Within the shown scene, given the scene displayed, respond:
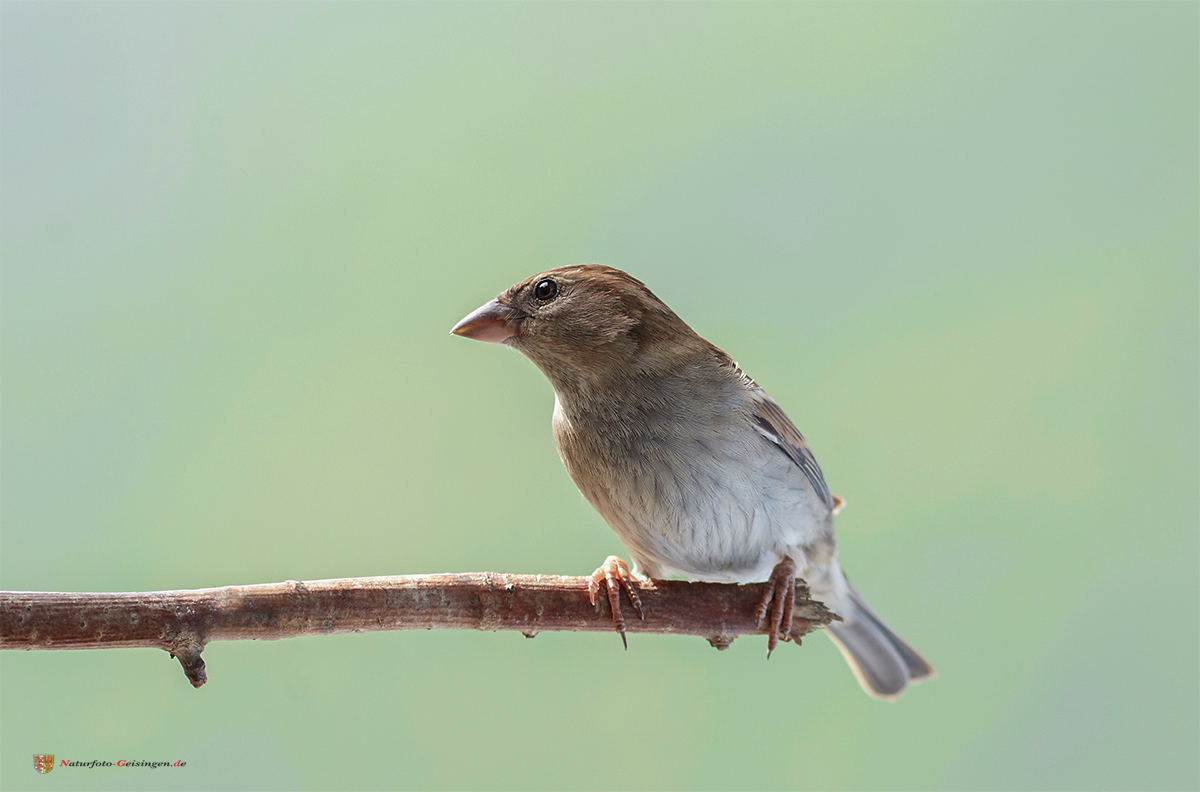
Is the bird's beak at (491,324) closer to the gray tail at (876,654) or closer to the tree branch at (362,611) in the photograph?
the tree branch at (362,611)

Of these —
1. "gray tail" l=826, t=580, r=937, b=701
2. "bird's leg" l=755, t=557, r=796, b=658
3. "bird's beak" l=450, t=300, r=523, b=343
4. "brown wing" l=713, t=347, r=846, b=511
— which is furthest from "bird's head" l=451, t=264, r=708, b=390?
"gray tail" l=826, t=580, r=937, b=701

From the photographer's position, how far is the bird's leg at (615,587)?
2479 mm

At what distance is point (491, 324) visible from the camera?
8.34 feet

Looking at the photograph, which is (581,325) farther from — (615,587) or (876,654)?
(876,654)

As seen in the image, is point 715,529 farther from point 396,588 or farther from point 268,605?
point 268,605

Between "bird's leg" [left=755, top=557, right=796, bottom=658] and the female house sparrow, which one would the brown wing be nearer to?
the female house sparrow

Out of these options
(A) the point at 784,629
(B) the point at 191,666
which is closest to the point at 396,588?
(B) the point at 191,666

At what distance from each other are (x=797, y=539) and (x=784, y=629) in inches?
11.4

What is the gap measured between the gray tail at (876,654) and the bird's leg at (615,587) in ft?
3.47

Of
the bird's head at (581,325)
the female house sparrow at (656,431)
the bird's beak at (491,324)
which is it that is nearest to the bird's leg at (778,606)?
the female house sparrow at (656,431)

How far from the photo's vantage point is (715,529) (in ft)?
8.33

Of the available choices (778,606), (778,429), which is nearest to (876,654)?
(778,606)

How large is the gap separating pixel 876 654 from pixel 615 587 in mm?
1286

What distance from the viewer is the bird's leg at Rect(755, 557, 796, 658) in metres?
2.54
